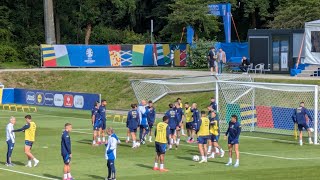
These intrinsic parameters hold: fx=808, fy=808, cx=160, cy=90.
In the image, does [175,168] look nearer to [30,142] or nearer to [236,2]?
[30,142]

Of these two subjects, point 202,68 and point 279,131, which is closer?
point 279,131

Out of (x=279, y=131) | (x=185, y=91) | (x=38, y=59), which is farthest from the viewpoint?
(x=38, y=59)

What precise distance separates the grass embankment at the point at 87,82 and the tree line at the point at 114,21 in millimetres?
7948

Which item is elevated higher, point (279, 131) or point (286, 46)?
point (286, 46)

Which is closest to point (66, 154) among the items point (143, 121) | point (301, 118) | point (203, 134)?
point (203, 134)

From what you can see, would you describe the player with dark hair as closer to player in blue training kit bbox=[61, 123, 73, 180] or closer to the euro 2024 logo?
player in blue training kit bbox=[61, 123, 73, 180]

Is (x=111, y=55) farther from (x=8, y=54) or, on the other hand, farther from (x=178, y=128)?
(x=178, y=128)

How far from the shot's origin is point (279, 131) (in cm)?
4406

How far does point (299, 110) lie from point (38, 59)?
4402 cm

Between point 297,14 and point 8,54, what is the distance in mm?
29866

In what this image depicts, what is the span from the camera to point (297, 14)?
2921 inches

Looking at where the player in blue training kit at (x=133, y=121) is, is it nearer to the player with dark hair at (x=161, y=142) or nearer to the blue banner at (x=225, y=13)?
the player with dark hair at (x=161, y=142)

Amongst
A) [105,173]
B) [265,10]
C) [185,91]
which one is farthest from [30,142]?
[265,10]

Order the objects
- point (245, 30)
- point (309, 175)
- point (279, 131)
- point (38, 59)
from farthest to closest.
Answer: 1. point (245, 30)
2. point (38, 59)
3. point (279, 131)
4. point (309, 175)
